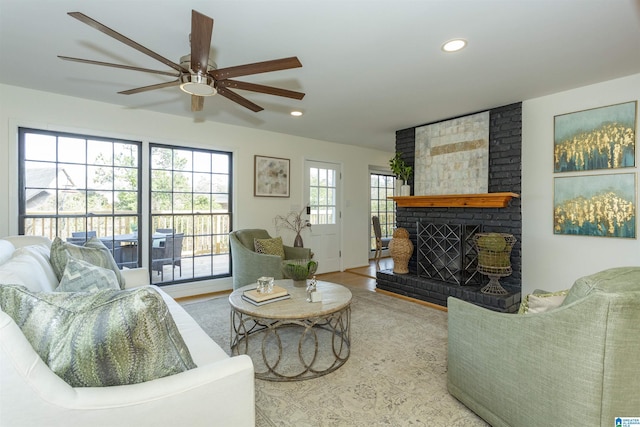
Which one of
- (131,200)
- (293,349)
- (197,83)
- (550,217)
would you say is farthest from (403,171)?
(131,200)

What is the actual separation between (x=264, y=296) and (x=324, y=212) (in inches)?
130

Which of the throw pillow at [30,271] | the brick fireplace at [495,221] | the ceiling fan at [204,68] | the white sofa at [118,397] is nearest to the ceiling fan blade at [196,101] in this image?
the ceiling fan at [204,68]

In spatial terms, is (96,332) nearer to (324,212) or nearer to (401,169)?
(401,169)

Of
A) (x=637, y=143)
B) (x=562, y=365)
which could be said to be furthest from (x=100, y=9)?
(x=637, y=143)

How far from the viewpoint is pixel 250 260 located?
3529 millimetres

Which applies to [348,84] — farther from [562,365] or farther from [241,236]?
[562,365]

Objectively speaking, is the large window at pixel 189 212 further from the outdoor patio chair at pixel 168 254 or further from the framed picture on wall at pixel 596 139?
the framed picture on wall at pixel 596 139

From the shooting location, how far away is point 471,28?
199cm

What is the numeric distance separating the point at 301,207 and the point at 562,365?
4.13m

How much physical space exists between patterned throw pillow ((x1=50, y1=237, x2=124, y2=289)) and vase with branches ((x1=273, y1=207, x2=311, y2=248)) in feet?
8.57

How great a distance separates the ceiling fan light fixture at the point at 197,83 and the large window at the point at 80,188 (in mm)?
2254

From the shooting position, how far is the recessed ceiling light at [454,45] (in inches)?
84.3

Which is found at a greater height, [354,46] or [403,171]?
[354,46]

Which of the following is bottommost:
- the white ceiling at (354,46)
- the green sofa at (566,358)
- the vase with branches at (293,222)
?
the green sofa at (566,358)
